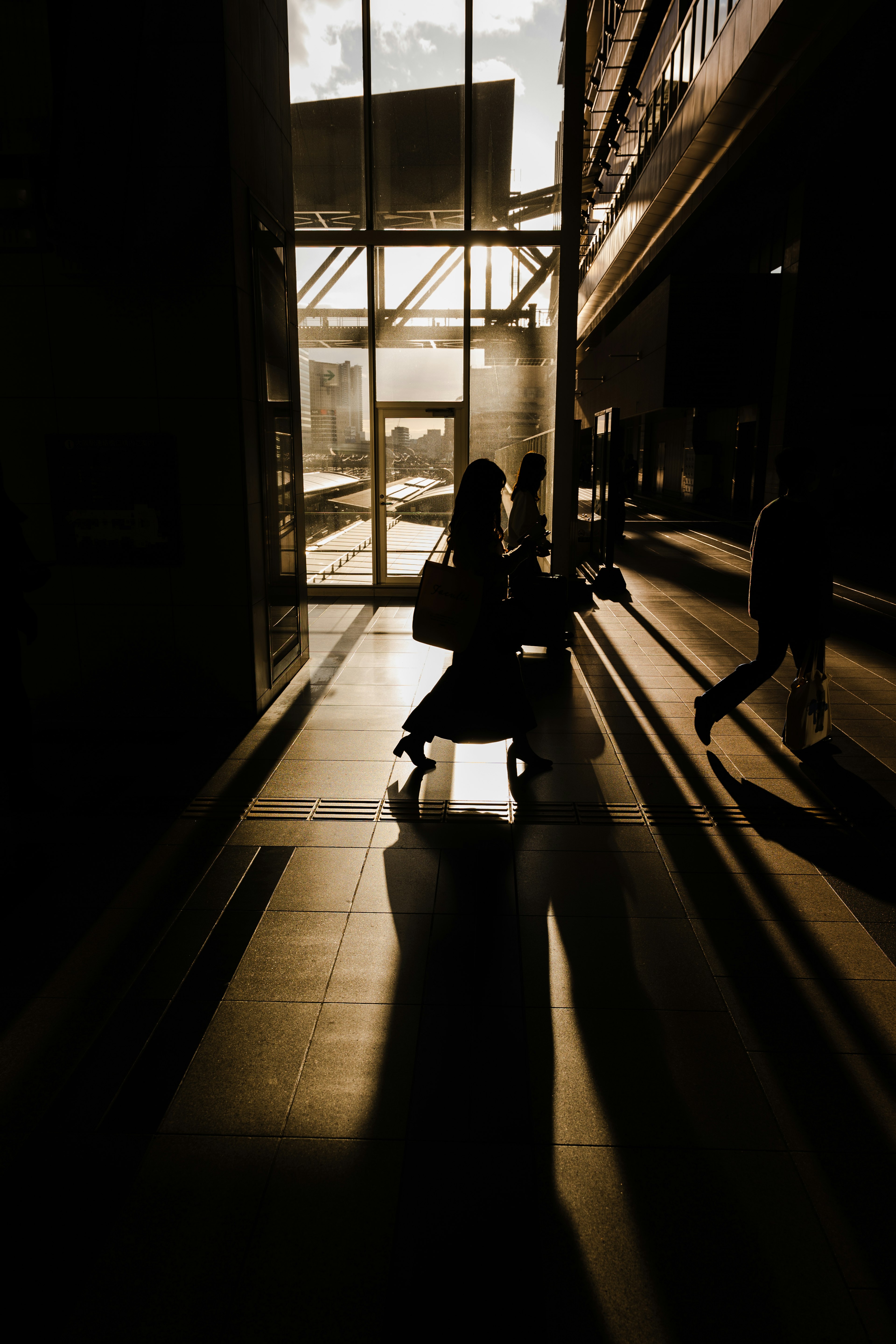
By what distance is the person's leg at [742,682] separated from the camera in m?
4.78

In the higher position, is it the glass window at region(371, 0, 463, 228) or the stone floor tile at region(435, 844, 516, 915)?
the glass window at region(371, 0, 463, 228)

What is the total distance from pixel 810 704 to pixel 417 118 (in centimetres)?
929

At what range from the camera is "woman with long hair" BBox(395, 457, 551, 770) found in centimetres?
419

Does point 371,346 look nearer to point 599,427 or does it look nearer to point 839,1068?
point 599,427

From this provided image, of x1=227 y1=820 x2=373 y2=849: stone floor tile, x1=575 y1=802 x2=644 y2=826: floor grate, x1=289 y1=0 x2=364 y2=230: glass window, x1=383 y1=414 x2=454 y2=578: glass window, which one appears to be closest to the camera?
x1=227 y1=820 x2=373 y2=849: stone floor tile

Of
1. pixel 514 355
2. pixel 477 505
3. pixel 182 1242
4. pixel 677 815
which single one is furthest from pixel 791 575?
pixel 514 355

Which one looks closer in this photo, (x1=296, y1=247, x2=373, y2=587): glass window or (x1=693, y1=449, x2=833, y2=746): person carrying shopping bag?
(x1=693, y1=449, x2=833, y2=746): person carrying shopping bag

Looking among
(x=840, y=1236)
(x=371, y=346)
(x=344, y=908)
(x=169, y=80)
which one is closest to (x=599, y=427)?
(x=371, y=346)

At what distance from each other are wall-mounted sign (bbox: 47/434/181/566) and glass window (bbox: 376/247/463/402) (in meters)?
5.96

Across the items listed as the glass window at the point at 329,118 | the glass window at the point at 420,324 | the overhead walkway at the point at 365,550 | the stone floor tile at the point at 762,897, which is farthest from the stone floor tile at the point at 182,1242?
the glass window at the point at 329,118

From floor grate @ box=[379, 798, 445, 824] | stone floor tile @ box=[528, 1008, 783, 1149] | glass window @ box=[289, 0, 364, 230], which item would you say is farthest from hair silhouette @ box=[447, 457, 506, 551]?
glass window @ box=[289, 0, 364, 230]

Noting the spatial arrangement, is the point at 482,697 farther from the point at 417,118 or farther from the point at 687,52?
the point at 687,52

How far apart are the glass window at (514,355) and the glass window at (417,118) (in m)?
0.86

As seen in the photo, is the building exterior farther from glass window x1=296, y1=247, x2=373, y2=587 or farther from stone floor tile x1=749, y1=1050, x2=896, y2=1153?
stone floor tile x1=749, y1=1050, x2=896, y2=1153
